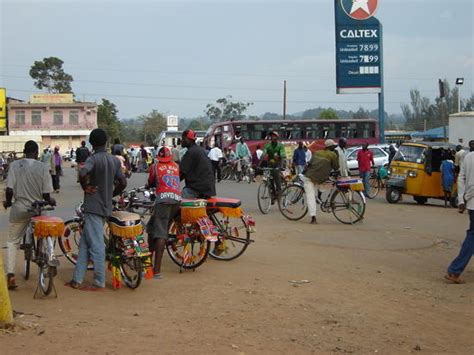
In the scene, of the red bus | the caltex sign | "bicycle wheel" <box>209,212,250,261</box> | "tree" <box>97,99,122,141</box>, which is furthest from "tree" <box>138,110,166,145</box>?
"bicycle wheel" <box>209,212,250,261</box>

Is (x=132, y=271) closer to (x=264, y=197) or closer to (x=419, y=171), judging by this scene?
(x=264, y=197)

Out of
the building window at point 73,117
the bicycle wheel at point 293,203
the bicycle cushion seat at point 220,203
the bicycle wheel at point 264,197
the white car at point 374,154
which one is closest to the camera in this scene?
the bicycle cushion seat at point 220,203

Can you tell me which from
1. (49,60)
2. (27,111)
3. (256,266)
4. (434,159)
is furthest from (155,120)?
(256,266)

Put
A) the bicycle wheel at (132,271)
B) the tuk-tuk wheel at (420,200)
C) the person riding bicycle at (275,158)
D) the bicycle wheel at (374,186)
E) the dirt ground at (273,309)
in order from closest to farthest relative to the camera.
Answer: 1. the dirt ground at (273,309)
2. the bicycle wheel at (132,271)
3. the person riding bicycle at (275,158)
4. the tuk-tuk wheel at (420,200)
5. the bicycle wheel at (374,186)

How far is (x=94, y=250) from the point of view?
23.9ft

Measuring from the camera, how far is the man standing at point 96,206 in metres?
7.27

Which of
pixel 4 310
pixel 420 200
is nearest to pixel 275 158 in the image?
pixel 420 200

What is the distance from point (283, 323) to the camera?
20.2 ft

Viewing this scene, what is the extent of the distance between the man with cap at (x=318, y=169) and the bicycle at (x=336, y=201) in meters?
0.32

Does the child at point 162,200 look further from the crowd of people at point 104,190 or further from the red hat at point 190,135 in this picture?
the red hat at point 190,135

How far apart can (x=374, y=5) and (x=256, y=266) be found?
2440 centimetres

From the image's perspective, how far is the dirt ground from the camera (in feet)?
17.9

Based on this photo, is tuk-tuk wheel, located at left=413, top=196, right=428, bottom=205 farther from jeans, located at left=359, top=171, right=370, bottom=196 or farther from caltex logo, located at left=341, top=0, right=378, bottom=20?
caltex logo, located at left=341, top=0, right=378, bottom=20

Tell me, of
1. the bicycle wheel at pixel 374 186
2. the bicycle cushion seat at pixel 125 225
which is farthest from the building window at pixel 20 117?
the bicycle cushion seat at pixel 125 225
